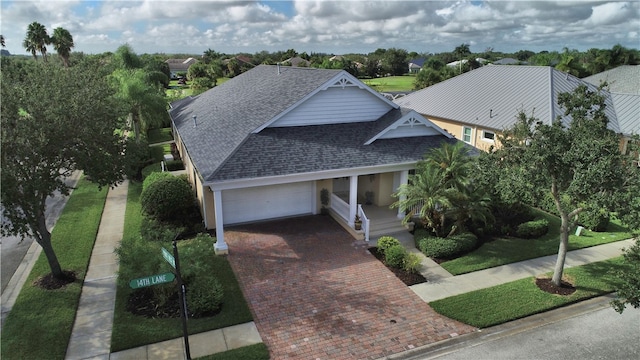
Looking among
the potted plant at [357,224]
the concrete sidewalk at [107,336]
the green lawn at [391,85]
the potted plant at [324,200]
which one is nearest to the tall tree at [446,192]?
the potted plant at [357,224]

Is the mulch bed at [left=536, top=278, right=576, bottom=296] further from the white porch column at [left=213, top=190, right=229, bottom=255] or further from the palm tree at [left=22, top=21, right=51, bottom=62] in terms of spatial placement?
the palm tree at [left=22, top=21, right=51, bottom=62]

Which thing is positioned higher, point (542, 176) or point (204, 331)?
point (542, 176)

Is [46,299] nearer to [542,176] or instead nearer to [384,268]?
[384,268]

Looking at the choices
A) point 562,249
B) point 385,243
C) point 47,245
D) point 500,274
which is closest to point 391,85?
point 385,243

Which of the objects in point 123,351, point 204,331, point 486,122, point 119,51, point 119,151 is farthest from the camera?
point 119,51

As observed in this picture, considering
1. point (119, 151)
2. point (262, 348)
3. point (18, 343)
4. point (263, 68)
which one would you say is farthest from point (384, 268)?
point (263, 68)

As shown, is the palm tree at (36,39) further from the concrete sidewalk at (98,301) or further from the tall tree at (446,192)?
the tall tree at (446,192)

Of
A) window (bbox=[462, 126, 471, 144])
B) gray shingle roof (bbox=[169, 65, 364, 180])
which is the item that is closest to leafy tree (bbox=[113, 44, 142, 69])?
gray shingle roof (bbox=[169, 65, 364, 180])
